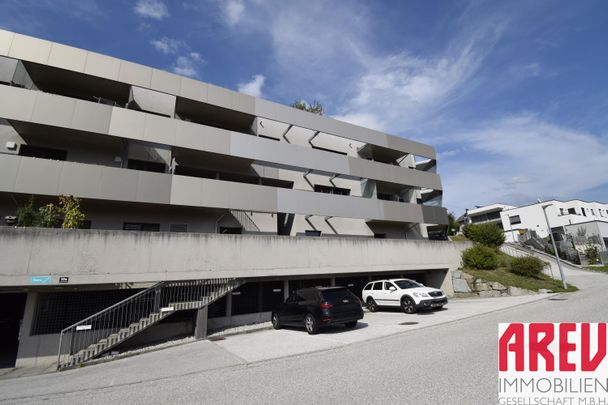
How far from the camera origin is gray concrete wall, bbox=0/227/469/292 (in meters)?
11.0

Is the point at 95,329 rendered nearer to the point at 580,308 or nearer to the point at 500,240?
the point at 580,308

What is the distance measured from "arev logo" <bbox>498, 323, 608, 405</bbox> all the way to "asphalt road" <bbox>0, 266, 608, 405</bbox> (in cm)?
37

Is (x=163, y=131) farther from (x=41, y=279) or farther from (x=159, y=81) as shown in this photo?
(x=41, y=279)

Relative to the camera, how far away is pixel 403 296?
1543 cm

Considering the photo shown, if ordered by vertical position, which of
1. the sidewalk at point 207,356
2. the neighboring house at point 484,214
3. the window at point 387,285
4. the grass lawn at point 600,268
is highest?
the neighboring house at point 484,214

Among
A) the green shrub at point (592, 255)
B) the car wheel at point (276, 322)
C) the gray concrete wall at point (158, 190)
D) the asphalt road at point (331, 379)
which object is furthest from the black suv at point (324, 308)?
the green shrub at point (592, 255)

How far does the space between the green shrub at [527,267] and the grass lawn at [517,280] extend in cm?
35

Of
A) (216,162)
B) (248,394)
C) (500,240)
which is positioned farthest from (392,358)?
(500,240)

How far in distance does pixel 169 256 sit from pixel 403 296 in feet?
37.1

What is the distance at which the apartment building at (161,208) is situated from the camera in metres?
11.6

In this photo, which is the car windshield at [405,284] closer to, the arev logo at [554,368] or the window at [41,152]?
the arev logo at [554,368]

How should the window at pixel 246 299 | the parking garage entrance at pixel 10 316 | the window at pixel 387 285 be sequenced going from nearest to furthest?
1. the parking garage entrance at pixel 10 316
2. the window at pixel 246 299
3. the window at pixel 387 285

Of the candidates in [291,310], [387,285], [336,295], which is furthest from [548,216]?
[291,310]

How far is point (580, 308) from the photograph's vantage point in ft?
40.1
